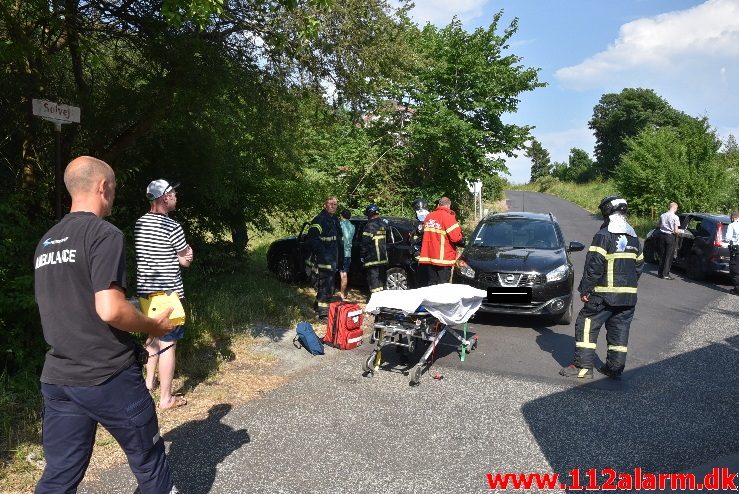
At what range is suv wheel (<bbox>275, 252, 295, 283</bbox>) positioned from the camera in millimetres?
11117

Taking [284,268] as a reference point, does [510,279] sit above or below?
above

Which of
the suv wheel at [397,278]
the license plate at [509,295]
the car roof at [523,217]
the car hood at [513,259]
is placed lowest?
the suv wheel at [397,278]

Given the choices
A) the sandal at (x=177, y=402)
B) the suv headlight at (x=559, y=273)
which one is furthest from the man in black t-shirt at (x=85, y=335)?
the suv headlight at (x=559, y=273)

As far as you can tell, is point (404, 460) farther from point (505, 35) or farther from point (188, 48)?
point (505, 35)

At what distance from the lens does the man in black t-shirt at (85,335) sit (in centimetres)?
250

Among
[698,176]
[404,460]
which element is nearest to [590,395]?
[404,460]

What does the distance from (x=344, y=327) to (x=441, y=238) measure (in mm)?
2233

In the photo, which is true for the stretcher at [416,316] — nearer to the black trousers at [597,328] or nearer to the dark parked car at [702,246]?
the black trousers at [597,328]

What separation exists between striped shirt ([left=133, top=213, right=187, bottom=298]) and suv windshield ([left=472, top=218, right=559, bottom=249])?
5.63 meters

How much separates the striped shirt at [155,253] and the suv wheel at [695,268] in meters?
12.2

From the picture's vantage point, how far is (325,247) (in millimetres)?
8383

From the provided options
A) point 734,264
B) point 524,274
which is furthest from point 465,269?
point 734,264

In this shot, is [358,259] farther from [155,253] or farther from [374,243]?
[155,253]

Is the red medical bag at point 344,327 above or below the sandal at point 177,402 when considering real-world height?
above
